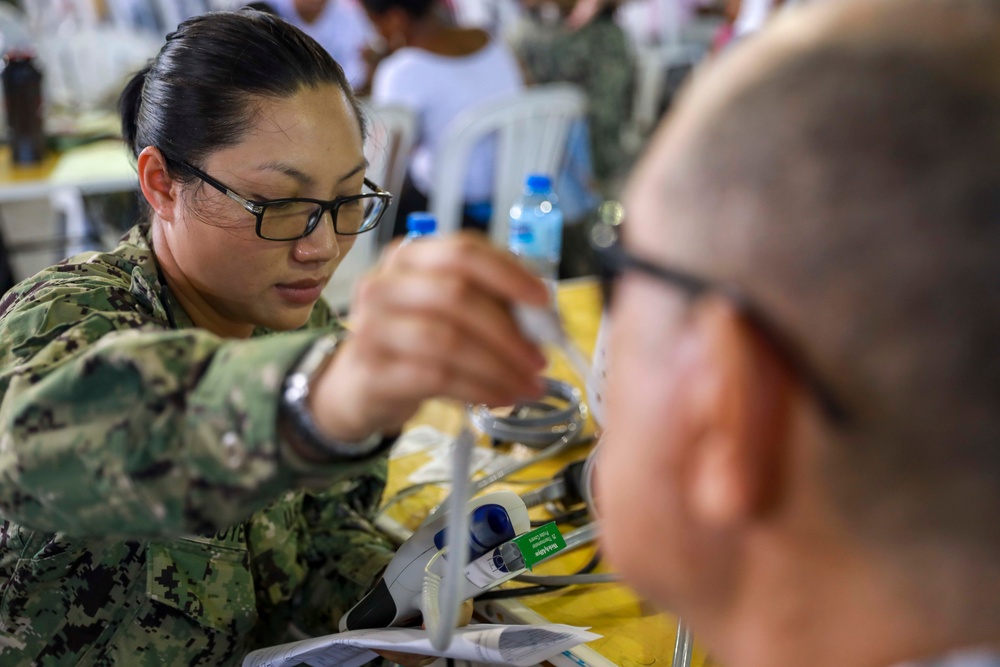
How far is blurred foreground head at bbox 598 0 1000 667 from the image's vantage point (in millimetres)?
415

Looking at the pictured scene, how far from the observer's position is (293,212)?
3.43ft

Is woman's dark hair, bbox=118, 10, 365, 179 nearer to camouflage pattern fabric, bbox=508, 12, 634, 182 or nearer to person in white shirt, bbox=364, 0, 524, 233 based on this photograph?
person in white shirt, bbox=364, 0, 524, 233

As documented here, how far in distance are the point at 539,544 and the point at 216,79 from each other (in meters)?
0.64

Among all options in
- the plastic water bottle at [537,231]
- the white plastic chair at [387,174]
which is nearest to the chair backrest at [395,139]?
the white plastic chair at [387,174]

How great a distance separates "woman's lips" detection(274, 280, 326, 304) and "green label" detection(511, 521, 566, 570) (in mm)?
398

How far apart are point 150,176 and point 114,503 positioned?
542 millimetres

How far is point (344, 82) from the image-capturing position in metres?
1.14

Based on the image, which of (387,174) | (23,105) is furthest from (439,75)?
(23,105)

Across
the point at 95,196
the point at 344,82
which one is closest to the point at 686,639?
the point at 344,82

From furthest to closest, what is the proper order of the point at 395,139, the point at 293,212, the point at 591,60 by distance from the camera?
the point at 591,60 < the point at 395,139 < the point at 293,212

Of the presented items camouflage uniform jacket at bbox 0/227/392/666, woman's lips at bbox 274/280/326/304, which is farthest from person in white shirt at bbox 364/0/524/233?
woman's lips at bbox 274/280/326/304

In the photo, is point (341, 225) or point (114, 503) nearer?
point (114, 503)

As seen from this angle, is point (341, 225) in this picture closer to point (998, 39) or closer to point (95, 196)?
point (998, 39)

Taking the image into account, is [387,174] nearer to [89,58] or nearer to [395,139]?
[395,139]
